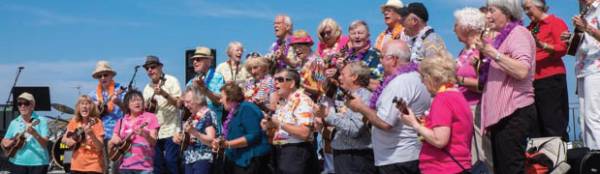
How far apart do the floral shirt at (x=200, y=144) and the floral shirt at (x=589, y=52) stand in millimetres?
3726

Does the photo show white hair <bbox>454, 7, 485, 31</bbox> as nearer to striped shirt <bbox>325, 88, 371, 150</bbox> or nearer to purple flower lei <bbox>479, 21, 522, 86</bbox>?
purple flower lei <bbox>479, 21, 522, 86</bbox>

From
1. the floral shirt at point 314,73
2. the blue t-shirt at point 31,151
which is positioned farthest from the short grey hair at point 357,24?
the blue t-shirt at point 31,151

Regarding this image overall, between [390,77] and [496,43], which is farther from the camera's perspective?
[390,77]

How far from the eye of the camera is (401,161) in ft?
18.7

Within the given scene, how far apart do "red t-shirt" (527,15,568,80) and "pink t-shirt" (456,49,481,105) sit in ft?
3.01

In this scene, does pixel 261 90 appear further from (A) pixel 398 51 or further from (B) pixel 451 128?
(B) pixel 451 128

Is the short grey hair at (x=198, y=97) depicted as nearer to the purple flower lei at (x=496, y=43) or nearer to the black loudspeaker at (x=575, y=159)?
the purple flower lei at (x=496, y=43)

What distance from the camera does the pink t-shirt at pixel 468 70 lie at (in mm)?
6078

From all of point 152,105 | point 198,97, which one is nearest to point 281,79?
point 198,97

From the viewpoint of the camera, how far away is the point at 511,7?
5.68 m

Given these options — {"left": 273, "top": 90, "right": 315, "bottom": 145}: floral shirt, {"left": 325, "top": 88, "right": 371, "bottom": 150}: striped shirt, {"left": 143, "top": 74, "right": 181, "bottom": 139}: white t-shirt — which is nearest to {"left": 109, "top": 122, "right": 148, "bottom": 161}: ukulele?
{"left": 143, "top": 74, "right": 181, "bottom": 139}: white t-shirt

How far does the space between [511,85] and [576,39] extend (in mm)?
1396

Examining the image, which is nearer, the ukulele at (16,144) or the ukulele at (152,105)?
the ukulele at (152,105)

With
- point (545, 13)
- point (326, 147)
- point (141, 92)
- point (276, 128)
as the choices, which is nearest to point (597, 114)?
point (545, 13)
